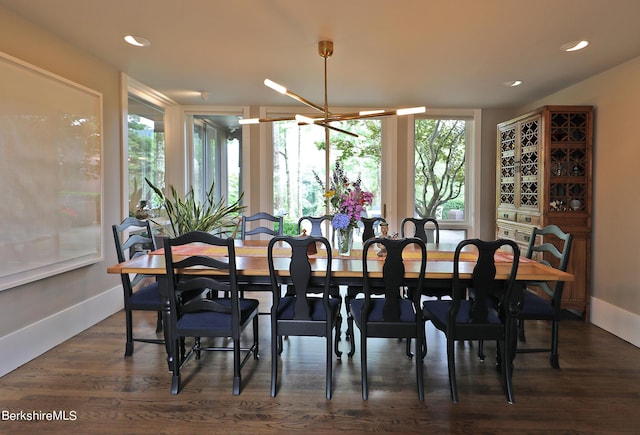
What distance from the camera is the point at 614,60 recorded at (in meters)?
3.24

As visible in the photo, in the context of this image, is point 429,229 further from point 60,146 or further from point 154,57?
point 60,146

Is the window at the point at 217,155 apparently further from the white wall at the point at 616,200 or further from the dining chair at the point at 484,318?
the white wall at the point at 616,200

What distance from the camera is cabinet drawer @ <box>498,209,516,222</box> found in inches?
169

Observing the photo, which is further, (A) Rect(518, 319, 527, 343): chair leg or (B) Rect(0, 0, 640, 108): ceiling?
(A) Rect(518, 319, 527, 343): chair leg

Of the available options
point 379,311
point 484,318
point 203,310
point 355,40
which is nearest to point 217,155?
point 355,40

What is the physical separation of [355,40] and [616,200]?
111 inches

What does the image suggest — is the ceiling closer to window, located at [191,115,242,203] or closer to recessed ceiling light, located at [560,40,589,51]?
recessed ceiling light, located at [560,40,589,51]

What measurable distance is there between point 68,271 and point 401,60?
11.2 ft

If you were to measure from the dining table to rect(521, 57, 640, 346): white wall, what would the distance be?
1.32 m

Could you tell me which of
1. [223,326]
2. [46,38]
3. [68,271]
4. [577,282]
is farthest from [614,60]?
[68,271]

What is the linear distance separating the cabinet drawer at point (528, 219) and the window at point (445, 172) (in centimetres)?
114

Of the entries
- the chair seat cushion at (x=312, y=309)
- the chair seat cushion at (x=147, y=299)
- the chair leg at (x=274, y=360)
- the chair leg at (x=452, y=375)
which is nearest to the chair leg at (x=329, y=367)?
the chair seat cushion at (x=312, y=309)

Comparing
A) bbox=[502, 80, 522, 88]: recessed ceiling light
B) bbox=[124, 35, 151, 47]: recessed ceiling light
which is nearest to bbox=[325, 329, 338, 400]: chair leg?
bbox=[124, 35, 151, 47]: recessed ceiling light

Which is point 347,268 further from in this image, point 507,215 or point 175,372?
point 507,215
